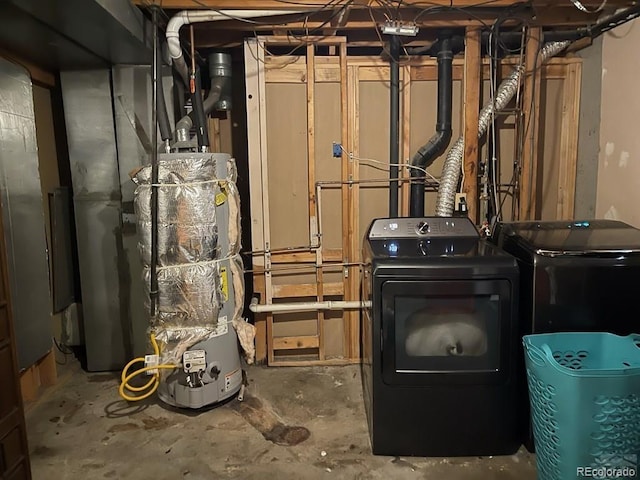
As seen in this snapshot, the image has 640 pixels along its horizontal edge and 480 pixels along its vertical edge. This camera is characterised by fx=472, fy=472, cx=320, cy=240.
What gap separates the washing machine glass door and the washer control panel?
56 centimetres

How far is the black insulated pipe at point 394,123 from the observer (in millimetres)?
2854

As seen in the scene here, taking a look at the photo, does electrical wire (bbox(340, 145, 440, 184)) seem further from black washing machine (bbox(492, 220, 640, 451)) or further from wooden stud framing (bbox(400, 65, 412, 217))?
black washing machine (bbox(492, 220, 640, 451))

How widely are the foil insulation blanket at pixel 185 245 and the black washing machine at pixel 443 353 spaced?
837 mm

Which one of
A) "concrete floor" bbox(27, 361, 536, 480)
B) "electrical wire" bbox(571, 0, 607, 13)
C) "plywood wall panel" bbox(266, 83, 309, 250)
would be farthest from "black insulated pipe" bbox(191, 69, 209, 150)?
"electrical wire" bbox(571, 0, 607, 13)

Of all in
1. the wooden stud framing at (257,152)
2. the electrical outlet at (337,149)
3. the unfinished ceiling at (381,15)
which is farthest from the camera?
the electrical outlet at (337,149)

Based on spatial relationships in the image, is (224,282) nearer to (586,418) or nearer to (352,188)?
(352,188)

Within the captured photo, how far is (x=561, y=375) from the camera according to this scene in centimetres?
160

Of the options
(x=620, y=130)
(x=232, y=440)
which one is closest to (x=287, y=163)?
(x=232, y=440)

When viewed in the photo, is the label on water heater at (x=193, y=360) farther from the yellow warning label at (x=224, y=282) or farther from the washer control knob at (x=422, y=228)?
the washer control knob at (x=422, y=228)

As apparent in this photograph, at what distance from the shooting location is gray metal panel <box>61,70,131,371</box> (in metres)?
2.86

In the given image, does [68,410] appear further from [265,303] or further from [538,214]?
[538,214]

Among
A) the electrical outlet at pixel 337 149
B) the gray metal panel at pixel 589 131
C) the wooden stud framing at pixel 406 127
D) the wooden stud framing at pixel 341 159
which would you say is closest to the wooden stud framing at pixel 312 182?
the wooden stud framing at pixel 341 159

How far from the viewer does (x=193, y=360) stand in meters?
2.39

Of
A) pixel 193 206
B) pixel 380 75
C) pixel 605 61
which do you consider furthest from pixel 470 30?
pixel 193 206
